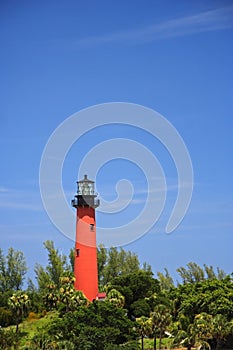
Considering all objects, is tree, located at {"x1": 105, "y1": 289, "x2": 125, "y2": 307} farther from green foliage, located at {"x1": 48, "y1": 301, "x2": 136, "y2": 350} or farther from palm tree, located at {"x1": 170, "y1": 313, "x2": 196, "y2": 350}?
palm tree, located at {"x1": 170, "y1": 313, "x2": 196, "y2": 350}

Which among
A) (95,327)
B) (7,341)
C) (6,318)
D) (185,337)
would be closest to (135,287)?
(6,318)

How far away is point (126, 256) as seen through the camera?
72875 mm

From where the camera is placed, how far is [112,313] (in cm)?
4469

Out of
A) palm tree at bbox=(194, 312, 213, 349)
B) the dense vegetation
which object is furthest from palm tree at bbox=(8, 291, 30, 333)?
palm tree at bbox=(194, 312, 213, 349)

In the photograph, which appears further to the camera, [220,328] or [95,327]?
[220,328]

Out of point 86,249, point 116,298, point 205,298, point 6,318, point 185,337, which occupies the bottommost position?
point 185,337

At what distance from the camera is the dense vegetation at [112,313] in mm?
42312

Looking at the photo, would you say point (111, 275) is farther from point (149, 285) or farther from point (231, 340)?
point (231, 340)

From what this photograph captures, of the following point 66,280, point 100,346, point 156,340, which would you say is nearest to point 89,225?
point 66,280

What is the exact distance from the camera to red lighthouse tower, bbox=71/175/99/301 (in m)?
56.2

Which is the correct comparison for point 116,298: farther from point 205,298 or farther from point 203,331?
point 203,331

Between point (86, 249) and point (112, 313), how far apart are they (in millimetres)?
12306

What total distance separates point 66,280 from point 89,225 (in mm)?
4675

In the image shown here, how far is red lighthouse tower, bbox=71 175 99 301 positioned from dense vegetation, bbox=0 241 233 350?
3.86 feet
